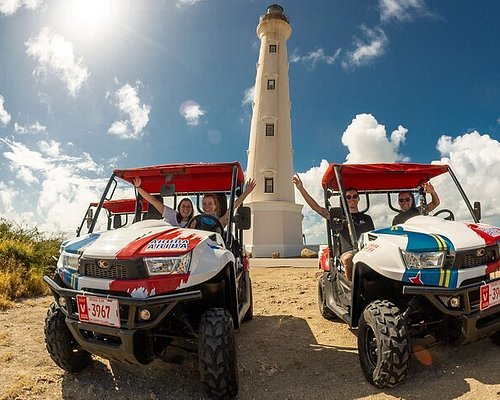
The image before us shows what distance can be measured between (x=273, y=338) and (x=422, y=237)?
274cm

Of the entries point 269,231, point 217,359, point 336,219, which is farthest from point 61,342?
point 269,231

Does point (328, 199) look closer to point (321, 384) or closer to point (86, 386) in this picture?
point (321, 384)

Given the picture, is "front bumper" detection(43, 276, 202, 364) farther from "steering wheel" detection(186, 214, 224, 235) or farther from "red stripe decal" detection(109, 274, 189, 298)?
"steering wheel" detection(186, 214, 224, 235)

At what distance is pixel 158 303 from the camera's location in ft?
10.6

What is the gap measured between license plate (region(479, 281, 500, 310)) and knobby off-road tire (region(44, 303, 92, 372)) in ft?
12.2

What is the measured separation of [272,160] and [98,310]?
75.5ft

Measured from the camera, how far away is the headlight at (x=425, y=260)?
3.56m

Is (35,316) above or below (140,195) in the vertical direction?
below

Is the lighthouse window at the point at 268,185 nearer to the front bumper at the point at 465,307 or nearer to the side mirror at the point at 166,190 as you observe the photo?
the side mirror at the point at 166,190

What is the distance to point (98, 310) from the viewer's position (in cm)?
335

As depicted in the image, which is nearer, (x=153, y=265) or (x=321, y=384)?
(x=153, y=265)

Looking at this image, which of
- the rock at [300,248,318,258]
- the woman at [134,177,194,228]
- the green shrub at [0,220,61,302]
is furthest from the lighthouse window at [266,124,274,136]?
the woman at [134,177,194,228]

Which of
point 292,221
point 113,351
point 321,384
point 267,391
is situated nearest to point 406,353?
point 321,384

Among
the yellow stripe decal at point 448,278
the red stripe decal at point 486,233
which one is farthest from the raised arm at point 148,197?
the red stripe decal at point 486,233
